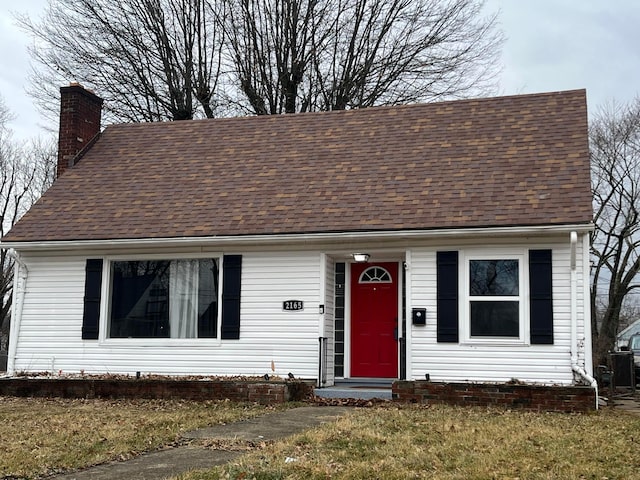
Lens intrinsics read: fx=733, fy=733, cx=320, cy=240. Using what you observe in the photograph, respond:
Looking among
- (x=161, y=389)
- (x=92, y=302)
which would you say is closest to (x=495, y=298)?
(x=161, y=389)

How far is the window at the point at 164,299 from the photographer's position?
1307cm

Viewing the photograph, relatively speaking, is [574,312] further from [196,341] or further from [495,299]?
[196,341]

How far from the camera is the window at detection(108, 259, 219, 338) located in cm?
1307

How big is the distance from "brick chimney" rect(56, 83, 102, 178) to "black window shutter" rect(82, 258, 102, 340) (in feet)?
10.5

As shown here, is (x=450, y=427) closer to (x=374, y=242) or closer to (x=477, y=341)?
(x=477, y=341)

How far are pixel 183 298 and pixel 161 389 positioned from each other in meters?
2.09

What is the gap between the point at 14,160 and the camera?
35.7m

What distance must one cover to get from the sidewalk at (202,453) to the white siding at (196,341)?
283cm

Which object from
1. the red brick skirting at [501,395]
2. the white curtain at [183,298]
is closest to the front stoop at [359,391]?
the red brick skirting at [501,395]

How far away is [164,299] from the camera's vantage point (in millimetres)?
13281

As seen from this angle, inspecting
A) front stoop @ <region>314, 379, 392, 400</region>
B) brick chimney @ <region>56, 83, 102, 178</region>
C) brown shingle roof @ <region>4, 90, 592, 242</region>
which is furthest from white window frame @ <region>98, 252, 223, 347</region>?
brick chimney @ <region>56, 83, 102, 178</region>

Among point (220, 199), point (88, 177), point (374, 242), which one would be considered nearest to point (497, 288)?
point (374, 242)

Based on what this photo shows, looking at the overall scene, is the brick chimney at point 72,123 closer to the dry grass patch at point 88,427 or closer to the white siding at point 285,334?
the white siding at point 285,334

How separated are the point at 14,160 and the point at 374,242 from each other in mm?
28384
